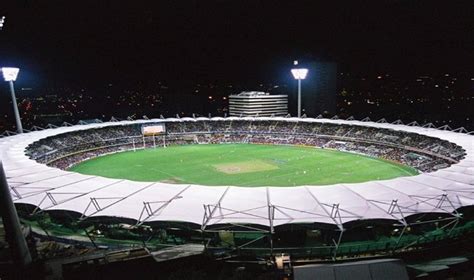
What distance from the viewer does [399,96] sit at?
481 ft

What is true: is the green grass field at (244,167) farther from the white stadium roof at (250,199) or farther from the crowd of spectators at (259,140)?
the white stadium roof at (250,199)

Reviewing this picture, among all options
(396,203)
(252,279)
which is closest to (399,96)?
(396,203)

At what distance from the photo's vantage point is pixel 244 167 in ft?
167

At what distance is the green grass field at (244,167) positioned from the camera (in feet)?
147

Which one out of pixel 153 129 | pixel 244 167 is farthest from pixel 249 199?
pixel 153 129

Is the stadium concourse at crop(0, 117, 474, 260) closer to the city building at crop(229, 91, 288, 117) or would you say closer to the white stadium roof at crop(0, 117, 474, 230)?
the white stadium roof at crop(0, 117, 474, 230)

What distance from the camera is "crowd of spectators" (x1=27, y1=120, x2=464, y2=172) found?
49250mm

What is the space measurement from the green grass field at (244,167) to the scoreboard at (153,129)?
10.1 ft

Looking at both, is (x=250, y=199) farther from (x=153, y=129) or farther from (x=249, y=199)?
(x=153, y=129)

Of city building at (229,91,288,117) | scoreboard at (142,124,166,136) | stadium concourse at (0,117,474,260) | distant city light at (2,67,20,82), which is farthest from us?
city building at (229,91,288,117)

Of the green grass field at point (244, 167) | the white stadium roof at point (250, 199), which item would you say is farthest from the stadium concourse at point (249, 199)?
the green grass field at point (244, 167)

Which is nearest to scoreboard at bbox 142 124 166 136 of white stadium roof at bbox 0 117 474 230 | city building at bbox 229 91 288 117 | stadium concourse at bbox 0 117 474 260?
stadium concourse at bbox 0 117 474 260

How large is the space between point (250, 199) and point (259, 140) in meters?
47.5

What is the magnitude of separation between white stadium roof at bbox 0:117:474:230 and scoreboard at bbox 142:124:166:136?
1365 inches
